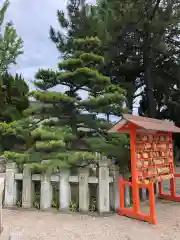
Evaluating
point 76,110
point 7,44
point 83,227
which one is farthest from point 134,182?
point 7,44

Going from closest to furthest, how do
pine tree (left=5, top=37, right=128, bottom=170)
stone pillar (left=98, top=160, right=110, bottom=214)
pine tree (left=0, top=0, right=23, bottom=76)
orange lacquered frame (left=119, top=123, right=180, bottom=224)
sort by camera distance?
1. orange lacquered frame (left=119, top=123, right=180, bottom=224)
2. stone pillar (left=98, top=160, right=110, bottom=214)
3. pine tree (left=5, top=37, right=128, bottom=170)
4. pine tree (left=0, top=0, right=23, bottom=76)

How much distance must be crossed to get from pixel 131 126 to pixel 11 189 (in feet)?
7.42

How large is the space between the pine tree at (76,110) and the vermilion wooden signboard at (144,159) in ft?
1.75

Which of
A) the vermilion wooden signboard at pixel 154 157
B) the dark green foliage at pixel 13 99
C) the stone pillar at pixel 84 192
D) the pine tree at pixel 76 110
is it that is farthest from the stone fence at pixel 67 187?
the dark green foliage at pixel 13 99

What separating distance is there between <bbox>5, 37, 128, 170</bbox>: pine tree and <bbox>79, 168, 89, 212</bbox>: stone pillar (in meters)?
0.54

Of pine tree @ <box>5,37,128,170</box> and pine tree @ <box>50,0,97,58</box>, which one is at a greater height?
pine tree @ <box>50,0,97,58</box>

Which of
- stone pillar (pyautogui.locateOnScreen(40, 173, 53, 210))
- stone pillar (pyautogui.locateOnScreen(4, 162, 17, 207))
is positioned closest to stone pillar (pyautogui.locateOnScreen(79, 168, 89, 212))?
stone pillar (pyautogui.locateOnScreen(40, 173, 53, 210))

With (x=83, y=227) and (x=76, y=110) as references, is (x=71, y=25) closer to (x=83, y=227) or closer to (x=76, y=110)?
(x=76, y=110)

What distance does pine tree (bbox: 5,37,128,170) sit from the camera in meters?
4.34

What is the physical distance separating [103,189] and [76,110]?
1787mm

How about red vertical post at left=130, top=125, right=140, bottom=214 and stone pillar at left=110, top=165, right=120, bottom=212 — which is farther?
stone pillar at left=110, top=165, right=120, bottom=212

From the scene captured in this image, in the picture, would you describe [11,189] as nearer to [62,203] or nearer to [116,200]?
[62,203]

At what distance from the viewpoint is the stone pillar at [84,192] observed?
3.88m

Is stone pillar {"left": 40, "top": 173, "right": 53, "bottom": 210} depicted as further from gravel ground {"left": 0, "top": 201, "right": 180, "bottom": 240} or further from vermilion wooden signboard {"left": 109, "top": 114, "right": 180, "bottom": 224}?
vermilion wooden signboard {"left": 109, "top": 114, "right": 180, "bottom": 224}
